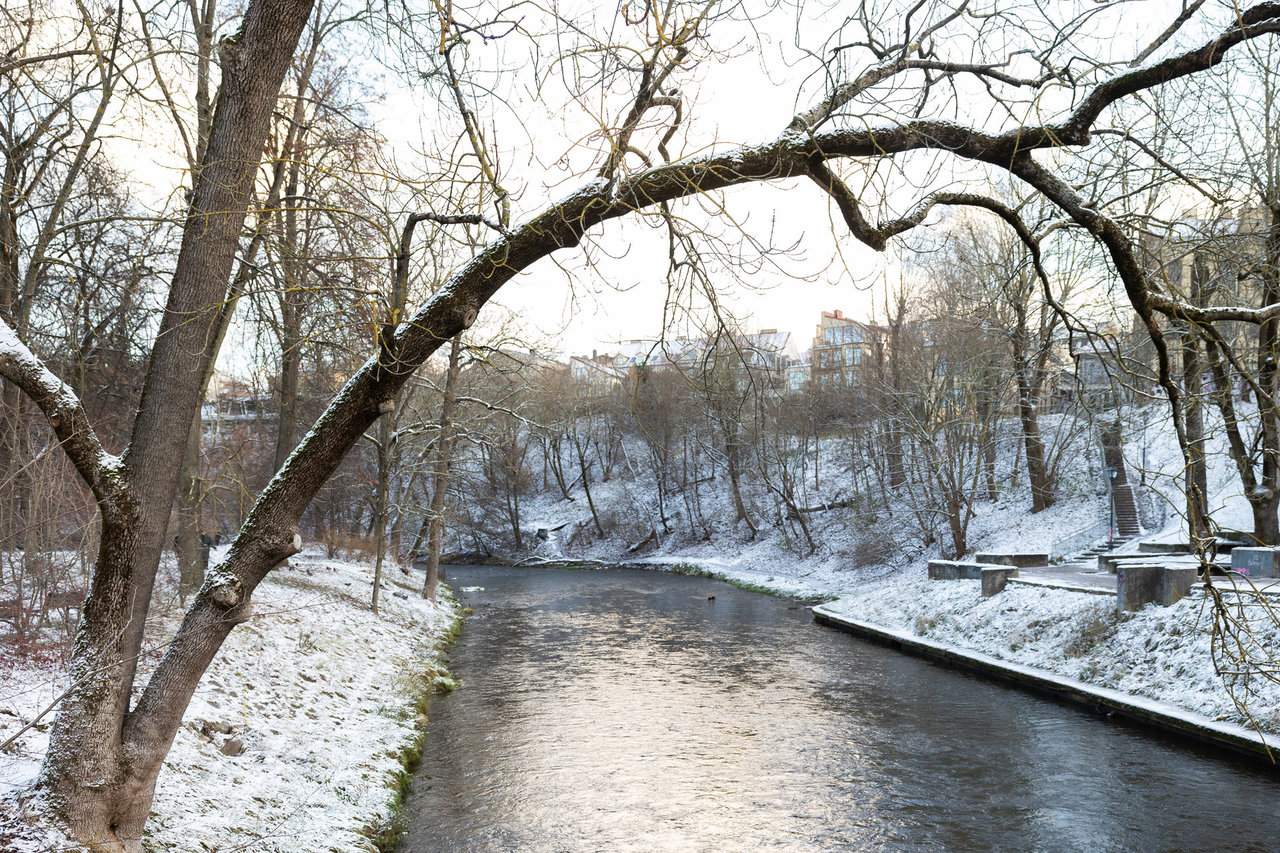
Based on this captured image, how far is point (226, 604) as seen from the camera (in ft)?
14.6

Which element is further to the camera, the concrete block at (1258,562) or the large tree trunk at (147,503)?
the concrete block at (1258,562)

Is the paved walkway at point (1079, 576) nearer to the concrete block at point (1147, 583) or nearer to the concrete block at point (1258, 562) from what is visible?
the concrete block at point (1258, 562)

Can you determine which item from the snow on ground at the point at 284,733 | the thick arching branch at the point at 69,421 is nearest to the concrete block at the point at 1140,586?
the snow on ground at the point at 284,733

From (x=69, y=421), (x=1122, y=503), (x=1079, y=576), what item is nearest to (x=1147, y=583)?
(x=1079, y=576)

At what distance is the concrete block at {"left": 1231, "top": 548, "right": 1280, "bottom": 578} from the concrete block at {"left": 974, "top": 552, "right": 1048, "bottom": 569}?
6.56 m

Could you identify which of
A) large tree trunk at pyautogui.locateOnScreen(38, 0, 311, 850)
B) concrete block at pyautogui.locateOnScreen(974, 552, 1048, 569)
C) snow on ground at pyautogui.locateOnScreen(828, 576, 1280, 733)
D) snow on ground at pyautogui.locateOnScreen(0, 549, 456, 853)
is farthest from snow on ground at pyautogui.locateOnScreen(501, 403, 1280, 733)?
snow on ground at pyautogui.locateOnScreen(0, 549, 456, 853)

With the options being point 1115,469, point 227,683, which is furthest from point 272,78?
point 1115,469

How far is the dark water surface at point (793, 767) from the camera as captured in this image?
796 cm

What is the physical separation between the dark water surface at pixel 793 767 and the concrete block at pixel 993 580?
107 inches

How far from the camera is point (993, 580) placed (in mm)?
17750

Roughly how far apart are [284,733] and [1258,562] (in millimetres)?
14409

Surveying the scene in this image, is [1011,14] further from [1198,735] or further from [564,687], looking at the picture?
[564,687]

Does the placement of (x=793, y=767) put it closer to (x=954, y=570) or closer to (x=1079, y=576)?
(x=1079, y=576)

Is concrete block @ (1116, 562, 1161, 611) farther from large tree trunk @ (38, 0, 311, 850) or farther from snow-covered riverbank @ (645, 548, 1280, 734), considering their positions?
large tree trunk @ (38, 0, 311, 850)
